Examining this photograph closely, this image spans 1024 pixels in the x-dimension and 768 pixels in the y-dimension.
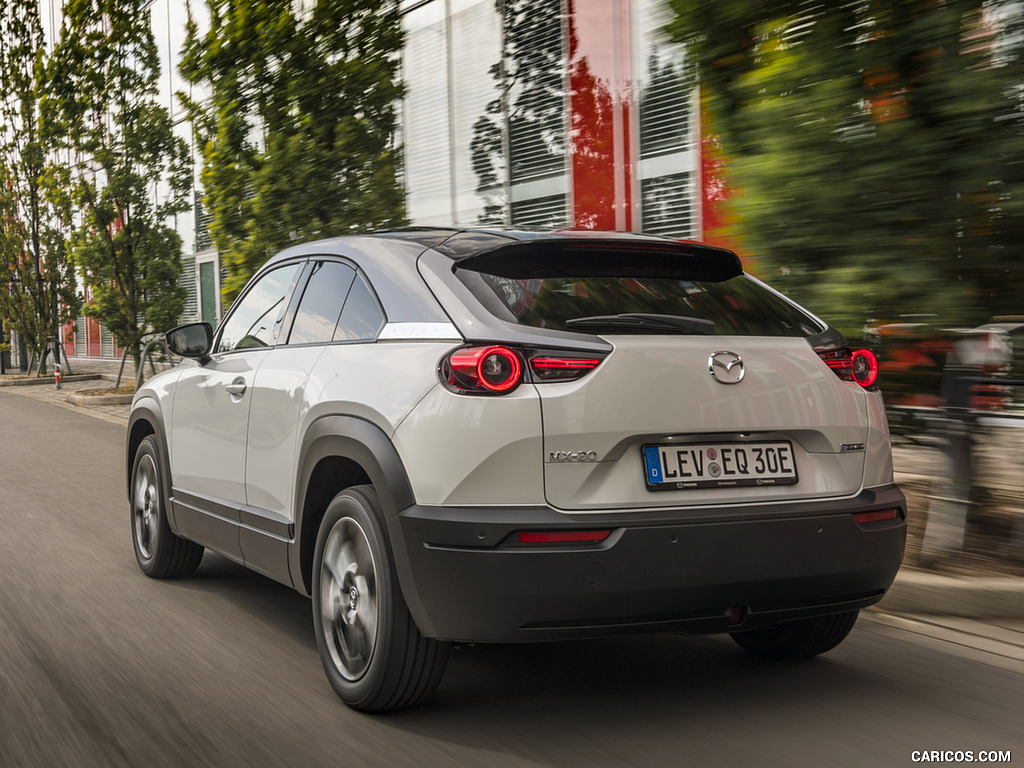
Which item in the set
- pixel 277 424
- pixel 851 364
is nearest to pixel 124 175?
pixel 277 424

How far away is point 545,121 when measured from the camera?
1529 cm

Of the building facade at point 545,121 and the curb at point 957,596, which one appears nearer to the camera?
the curb at point 957,596

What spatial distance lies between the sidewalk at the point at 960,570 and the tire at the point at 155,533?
11.4 feet

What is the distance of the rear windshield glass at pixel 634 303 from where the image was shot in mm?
3797

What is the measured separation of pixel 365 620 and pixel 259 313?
74.7 inches

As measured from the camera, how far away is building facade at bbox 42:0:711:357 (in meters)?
13.7

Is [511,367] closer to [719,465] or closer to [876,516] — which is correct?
[719,465]

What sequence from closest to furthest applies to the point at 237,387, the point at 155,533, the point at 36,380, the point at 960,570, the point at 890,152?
the point at 237,387, the point at 890,152, the point at 960,570, the point at 155,533, the point at 36,380

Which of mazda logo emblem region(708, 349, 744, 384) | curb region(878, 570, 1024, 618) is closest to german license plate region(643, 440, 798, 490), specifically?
mazda logo emblem region(708, 349, 744, 384)

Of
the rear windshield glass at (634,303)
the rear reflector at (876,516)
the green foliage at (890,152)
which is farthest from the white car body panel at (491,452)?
the green foliage at (890,152)

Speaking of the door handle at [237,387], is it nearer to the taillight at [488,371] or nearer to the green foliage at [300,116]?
the taillight at [488,371]

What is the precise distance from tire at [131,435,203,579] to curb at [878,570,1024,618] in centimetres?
346

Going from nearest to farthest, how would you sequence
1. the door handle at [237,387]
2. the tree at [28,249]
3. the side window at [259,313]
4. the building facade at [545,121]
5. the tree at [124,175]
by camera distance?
1. the door handle at [237,387]
2. the side window at [259,313]
3. the building facade at [545,121]
4. the tree at [124,175]
5. the tree at [28,249]

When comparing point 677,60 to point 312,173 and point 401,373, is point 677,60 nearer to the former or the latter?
point 401,373
